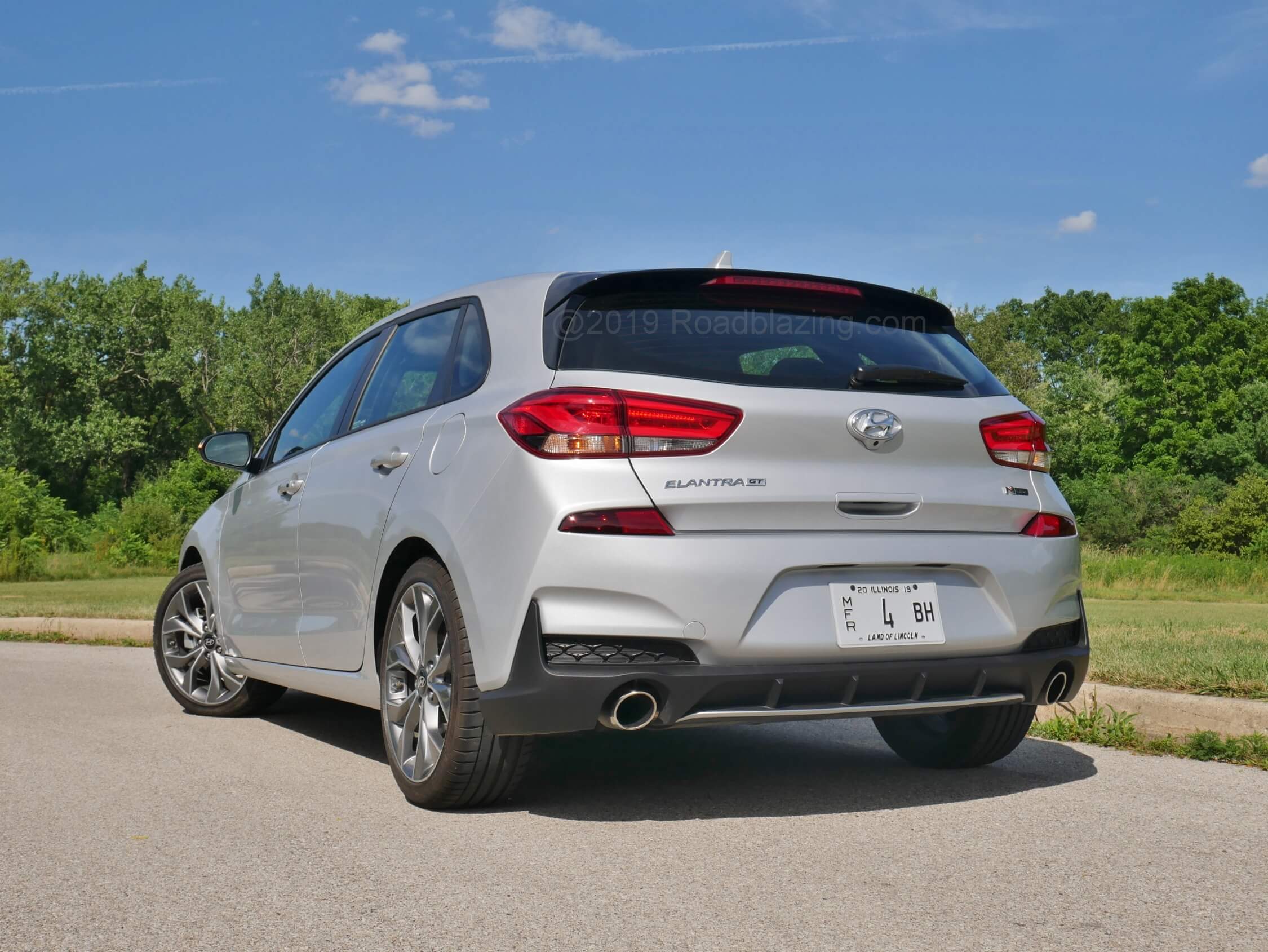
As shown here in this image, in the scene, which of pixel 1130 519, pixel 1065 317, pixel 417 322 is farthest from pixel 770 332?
pixel 1065 317

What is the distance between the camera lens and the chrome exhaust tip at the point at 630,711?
12.7 ft

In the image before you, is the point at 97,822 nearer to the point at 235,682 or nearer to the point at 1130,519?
the point at 235,682

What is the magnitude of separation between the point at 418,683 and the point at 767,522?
1.41 meters

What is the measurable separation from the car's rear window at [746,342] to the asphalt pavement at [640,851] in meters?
1.45

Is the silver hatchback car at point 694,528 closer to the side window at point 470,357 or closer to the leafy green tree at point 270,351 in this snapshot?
the side window at point 470,357

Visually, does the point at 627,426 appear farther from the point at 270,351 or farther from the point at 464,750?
the point at 270,351

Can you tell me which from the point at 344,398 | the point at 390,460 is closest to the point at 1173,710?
the point at 390,460

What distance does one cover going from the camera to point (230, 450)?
661 cm

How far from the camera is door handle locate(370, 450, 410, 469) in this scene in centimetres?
476

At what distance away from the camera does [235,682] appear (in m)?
6.82

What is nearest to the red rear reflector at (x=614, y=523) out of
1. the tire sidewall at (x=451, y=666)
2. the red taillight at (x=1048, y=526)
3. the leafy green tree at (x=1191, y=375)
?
the tire sidewall at (x=451, y=666)

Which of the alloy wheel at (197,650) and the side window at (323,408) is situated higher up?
the side window at (323,408)

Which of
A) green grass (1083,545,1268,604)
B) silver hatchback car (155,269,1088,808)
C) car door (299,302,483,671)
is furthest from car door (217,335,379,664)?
green grass (1083,545,1268,604)

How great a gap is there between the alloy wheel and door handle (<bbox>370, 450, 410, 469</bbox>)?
224 centimetres
